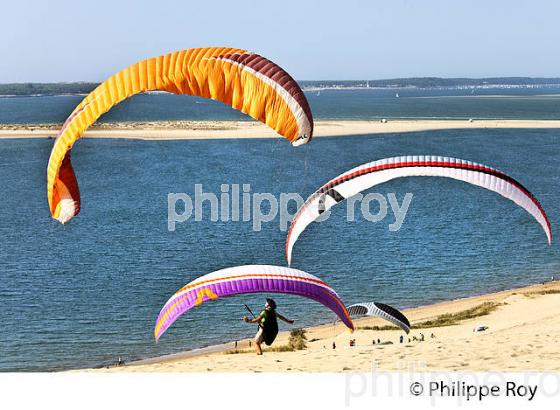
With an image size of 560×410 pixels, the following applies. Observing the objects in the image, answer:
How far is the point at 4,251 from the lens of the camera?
27703mm

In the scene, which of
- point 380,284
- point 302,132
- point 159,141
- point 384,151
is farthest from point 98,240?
point 159,141

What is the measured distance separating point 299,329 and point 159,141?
49988 millimetres

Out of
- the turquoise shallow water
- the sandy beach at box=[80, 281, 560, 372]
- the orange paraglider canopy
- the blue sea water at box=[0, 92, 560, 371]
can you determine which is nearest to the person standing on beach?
the sandy beach at box=[80, 281, 560, 372]

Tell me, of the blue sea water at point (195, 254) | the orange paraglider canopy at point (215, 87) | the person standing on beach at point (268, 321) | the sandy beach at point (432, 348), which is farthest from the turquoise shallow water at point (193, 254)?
the person standing on beach at point (268, 321)

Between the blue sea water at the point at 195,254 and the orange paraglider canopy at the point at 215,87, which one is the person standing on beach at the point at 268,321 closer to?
the orange paraglider canopy at the point at 215,87

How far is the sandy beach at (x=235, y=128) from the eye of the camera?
72188mm

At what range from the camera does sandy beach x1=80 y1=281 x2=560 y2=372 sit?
11.8 metres

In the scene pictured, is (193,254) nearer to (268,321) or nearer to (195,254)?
(195,254)

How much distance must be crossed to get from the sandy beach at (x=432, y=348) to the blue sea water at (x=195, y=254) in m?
2.17

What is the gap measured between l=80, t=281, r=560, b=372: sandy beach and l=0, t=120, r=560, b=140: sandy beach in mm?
52423

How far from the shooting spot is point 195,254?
1051 inches

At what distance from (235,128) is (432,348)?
66278mm

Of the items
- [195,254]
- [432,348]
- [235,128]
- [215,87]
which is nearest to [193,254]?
[195,254]

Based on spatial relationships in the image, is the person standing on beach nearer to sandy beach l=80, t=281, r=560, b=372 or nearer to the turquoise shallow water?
sandy beach l=80, t=281, r=560, b=372
